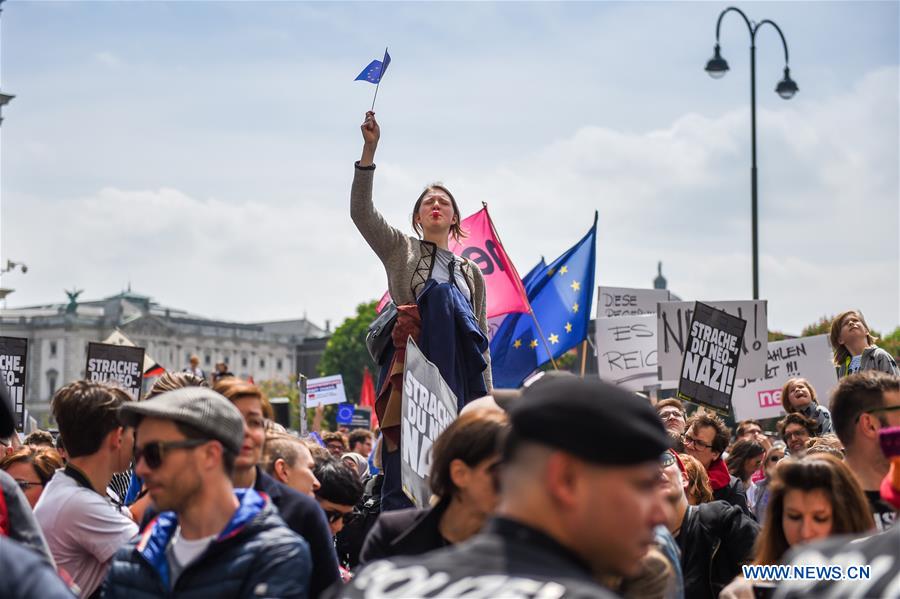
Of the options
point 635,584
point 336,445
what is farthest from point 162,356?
point 635,584

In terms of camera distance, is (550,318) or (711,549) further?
(550,318)

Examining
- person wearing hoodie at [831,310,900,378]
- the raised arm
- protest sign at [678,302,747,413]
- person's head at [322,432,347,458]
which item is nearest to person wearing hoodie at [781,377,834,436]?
person wearing hoodie at [831,310,900,378]

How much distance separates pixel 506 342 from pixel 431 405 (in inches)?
238

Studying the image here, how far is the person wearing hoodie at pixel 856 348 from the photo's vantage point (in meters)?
9.46

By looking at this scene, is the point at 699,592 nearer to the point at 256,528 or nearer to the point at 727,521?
the point at 727,521

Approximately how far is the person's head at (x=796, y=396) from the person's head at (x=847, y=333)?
49cm

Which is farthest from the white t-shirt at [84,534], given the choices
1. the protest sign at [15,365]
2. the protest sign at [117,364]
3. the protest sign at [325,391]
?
the protest sign at [325,391]

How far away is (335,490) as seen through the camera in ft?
22.4

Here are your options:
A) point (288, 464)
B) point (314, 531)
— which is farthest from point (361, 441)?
point (314, 531)

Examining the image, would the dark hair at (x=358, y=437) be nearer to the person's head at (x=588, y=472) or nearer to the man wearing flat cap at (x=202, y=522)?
the man wearing flat cap at (x=202, y=522)

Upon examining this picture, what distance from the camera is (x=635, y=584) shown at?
12.6ft

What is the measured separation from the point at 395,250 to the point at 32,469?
2.41 meters

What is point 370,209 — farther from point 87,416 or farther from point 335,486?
point 87,416

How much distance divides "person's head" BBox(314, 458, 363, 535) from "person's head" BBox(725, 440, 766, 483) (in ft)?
17.7
